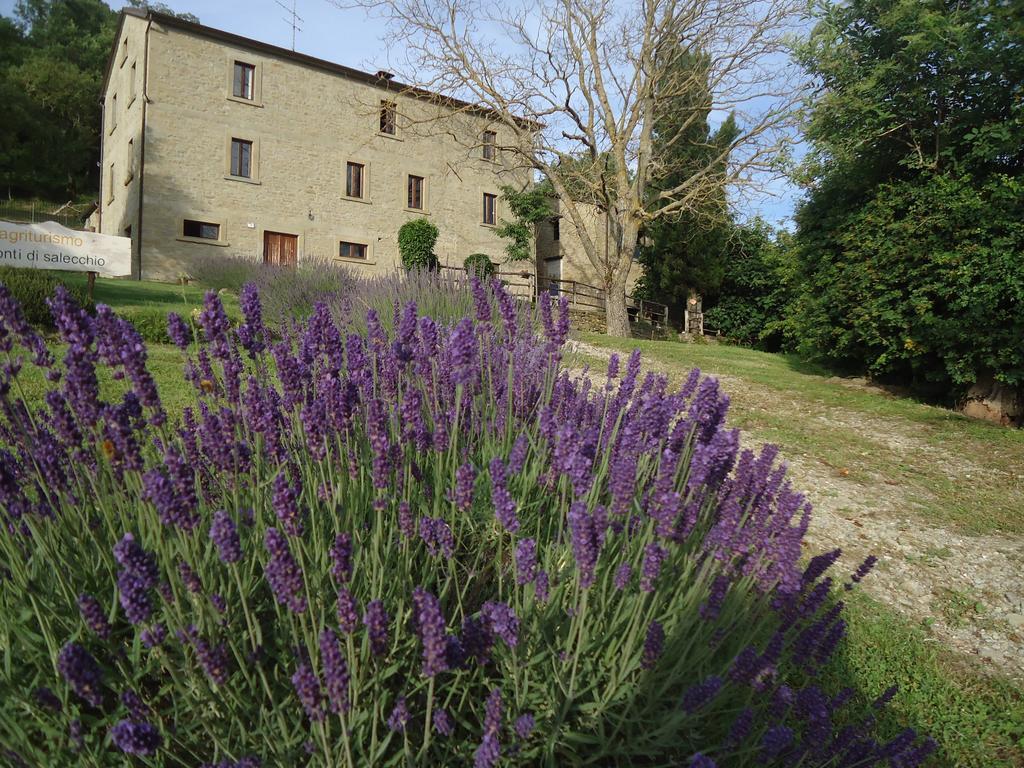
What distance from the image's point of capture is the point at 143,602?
3.56 ft

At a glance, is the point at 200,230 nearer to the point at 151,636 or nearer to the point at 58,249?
the point at 58,249

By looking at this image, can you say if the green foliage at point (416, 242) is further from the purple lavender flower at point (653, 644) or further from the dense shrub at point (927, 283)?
the purple lavender flower at point (653, 644)

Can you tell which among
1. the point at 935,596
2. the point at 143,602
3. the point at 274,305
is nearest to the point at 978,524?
the point at 935,596

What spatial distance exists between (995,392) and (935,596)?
5513 millimetres

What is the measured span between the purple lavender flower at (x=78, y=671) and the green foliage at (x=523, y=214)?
79.5 ft

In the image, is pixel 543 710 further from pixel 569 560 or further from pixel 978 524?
pixel 978 524

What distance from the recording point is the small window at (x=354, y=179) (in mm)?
22641

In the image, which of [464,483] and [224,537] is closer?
[224,537]

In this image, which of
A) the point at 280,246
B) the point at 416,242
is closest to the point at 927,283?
the point at 416,242

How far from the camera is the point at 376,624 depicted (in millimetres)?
1109

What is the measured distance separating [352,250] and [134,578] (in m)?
23.3

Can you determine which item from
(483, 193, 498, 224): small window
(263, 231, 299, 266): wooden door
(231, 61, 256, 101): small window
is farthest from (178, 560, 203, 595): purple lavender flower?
(483, 193, 498, 224): small window

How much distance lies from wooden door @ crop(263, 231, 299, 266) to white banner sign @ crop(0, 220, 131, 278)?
11180mm

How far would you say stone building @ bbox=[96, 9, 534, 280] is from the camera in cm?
1894
